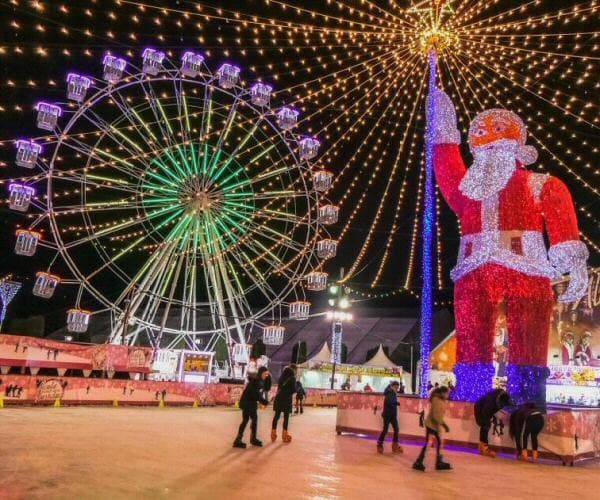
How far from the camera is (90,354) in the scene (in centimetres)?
1752

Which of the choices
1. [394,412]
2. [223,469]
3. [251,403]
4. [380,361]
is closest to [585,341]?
[380,361]

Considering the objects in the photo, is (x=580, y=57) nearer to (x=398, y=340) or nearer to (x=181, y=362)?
(x=181, y=362)

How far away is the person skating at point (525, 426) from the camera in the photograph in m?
10.1

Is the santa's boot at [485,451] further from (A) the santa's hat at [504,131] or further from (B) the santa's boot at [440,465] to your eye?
(A) the santa's hat at [504,131]

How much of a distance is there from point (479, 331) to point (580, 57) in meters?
6.12

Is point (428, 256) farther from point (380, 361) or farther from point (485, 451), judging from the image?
point (380, 361)

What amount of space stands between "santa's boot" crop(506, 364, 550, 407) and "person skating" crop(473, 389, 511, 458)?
Answer: 43cm

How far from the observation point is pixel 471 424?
11062mm

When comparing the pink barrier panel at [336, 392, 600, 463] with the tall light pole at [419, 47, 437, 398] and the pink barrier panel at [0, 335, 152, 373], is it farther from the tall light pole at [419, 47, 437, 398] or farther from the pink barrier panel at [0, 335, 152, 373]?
the pink barrier panel at [0, 335, 152, 373]

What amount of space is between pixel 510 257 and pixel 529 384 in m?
2.50

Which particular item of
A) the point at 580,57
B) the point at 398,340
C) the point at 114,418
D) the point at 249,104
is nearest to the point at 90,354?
the point at 114,418

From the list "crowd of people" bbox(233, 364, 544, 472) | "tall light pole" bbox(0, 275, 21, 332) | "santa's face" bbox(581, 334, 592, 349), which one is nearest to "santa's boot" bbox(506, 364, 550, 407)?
"crowd of people" bbox(233, 364, 544, 472)

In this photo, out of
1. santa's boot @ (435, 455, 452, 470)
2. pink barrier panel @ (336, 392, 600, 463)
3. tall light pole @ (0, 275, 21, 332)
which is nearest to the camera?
santa's boot @ (435, 455, 452, 470)

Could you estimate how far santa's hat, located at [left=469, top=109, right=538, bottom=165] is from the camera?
1155 centimetres
